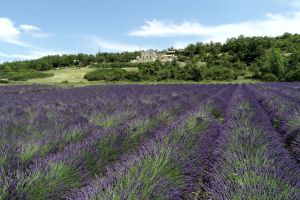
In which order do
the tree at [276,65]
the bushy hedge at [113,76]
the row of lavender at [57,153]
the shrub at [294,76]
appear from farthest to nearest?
the bushy hedge at [113,76], the tree at [276,65], the shrub at [294,76], the row of lavender at [57,153]

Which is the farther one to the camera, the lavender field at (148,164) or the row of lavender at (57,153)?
the row of lavender at (57,153)

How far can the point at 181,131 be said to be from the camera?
243 inches

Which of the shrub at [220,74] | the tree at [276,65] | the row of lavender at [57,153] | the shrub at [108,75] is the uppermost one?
the row of lavender at [57,153]

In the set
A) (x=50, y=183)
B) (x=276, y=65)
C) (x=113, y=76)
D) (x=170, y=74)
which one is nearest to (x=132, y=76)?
(x=113, y=76)

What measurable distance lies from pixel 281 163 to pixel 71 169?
7.34ft

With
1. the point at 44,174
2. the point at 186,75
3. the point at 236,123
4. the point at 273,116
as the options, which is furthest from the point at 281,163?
the point at 186,75

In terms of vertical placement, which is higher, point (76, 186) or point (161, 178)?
point (161, 178)

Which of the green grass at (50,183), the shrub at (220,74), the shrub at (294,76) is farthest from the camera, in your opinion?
the shrub at (220,74)

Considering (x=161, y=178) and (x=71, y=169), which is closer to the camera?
(x=161, y=178)

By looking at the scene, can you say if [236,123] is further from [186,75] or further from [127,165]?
[186,75]

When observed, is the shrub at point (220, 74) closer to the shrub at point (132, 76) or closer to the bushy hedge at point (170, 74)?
the bushy hedge at point (170, 74)

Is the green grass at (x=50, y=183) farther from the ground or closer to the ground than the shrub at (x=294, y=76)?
farther from the ground

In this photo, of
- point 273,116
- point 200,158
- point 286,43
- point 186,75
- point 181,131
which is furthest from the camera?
point 286,43

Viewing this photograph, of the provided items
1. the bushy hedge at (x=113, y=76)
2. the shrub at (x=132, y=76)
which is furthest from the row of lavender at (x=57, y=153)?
the bushy hedge at (x=113, y=76)
